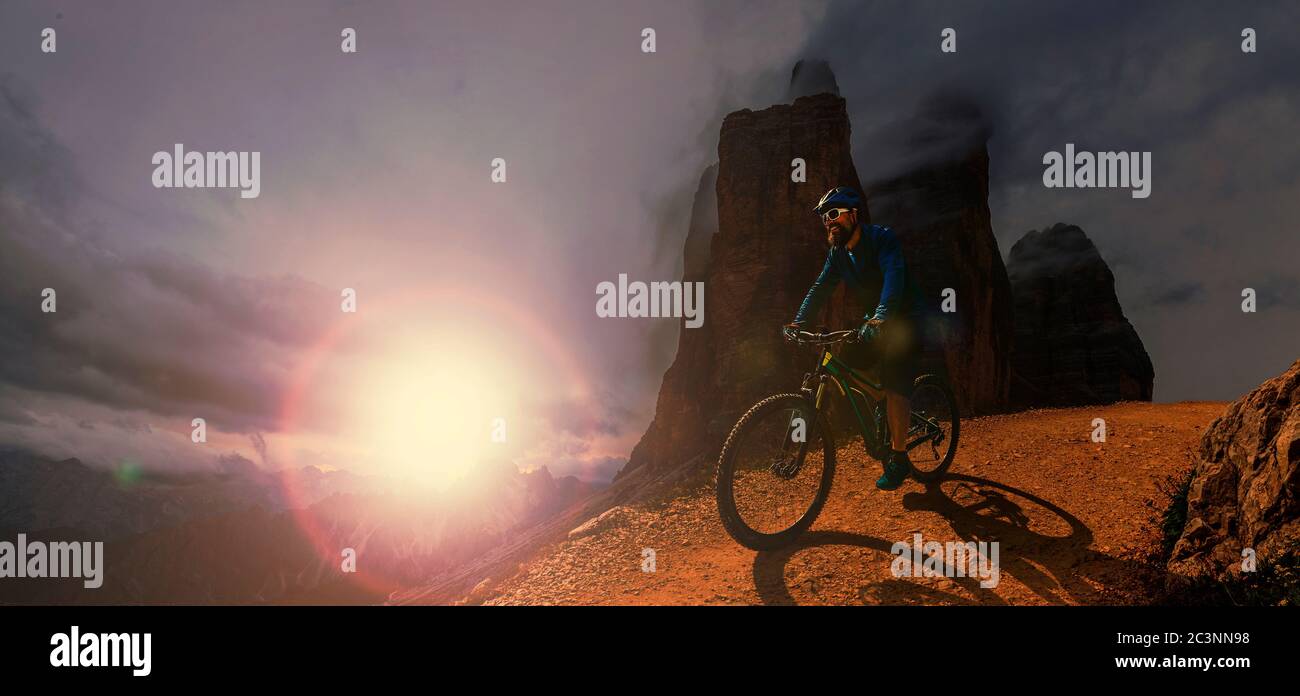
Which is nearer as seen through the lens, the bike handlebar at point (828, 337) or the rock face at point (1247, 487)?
the rock face at point (1247, 487)

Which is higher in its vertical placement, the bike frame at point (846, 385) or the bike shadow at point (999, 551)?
the bike frame at point (846, 385)

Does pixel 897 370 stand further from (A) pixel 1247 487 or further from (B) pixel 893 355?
(A) pixel 1247 487

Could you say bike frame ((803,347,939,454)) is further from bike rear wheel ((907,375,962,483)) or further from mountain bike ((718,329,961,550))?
bike rear wheel ((907,375,962,483))

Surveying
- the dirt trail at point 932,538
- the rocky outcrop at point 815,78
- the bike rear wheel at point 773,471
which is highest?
the rocky outcrop at point 815,78

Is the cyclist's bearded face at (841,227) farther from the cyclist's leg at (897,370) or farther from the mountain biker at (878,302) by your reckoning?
the cyclist's leg at (897,370)

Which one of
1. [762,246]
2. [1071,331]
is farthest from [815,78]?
[1071,331]

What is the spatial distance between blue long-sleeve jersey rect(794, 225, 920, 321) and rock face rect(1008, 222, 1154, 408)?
8511 centimetres

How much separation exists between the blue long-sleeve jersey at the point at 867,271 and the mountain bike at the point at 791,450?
691 millimetres

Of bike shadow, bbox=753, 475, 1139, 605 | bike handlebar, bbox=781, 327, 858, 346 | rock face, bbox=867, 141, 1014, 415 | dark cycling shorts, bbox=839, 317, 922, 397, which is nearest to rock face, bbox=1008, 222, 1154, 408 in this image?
rock face, bbox=867, 141, 1014, 415

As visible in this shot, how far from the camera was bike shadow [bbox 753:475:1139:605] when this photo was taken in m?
5.45

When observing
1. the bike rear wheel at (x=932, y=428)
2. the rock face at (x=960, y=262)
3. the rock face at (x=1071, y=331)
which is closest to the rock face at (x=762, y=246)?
the rock face at (x=960, y=262)

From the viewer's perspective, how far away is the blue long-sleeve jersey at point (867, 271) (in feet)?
23.1

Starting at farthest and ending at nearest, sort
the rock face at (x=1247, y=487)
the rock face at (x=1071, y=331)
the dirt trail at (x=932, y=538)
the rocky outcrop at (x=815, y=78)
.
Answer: the rock face at (x=1071, y=331)
the rocky outcrop at (x=815, y=78)
the dirt trail at (x=932, y=538)
the rock face at (x=1247, y=487)

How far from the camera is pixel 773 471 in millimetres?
6602
